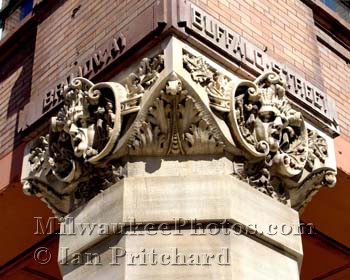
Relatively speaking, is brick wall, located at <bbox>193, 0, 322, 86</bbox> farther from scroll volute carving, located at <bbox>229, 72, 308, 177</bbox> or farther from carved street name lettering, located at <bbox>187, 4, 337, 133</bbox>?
scroll volute carving, located at <bbox>229, 72, 308, 177</bbox>

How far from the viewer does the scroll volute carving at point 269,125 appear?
274 inches

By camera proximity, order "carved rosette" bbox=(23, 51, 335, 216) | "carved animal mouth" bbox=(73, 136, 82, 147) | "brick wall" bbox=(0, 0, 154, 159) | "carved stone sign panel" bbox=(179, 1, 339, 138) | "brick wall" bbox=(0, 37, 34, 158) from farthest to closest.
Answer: "brick wall" bbox=(0, 37, 34, 158)
"brick wall" bbox=(0, 0, 154, 159)
"carved stone sign panel" bbox=(179, 1, 339, 138)
"carved animal mouth" bbox=(73, 136, 82, 147)
"carved rosette" bbox=(23, 51, 335, 216)

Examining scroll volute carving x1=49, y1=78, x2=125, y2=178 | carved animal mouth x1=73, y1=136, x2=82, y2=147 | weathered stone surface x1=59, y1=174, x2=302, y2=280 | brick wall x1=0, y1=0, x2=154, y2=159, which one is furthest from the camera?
brick wall x1=0, y1=0, x2=154, y2=159

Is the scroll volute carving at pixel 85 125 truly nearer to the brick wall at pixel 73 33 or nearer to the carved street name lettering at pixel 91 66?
the carved street name lettering at pixel 91 66

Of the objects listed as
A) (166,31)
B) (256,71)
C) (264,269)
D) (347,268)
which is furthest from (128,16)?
(347,268)

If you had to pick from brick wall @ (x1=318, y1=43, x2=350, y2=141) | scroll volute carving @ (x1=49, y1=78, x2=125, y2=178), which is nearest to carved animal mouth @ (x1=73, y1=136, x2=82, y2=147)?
scroll volute carving @ (x1=49, y1=78, x2=125, y2=178)

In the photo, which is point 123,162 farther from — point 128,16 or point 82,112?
point 128,16

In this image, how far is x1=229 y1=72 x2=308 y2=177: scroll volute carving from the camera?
6969mm

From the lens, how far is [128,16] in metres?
7.61

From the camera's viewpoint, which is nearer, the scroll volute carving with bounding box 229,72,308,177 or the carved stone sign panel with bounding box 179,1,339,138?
the scroll volute carving with bounding box 229,72,308,177

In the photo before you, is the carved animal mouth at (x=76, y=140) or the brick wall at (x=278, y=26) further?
the brick wall at (x=278, y=26)

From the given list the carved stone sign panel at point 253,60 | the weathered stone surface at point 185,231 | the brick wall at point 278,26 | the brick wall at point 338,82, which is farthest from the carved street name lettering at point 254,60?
the weathered stone surface at point 185,231

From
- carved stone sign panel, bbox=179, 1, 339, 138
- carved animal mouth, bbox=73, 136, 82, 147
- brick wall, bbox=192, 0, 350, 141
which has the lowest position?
carved animal mouth, bbox=73, 136, 82, 147

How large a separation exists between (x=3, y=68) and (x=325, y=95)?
3362 mm
